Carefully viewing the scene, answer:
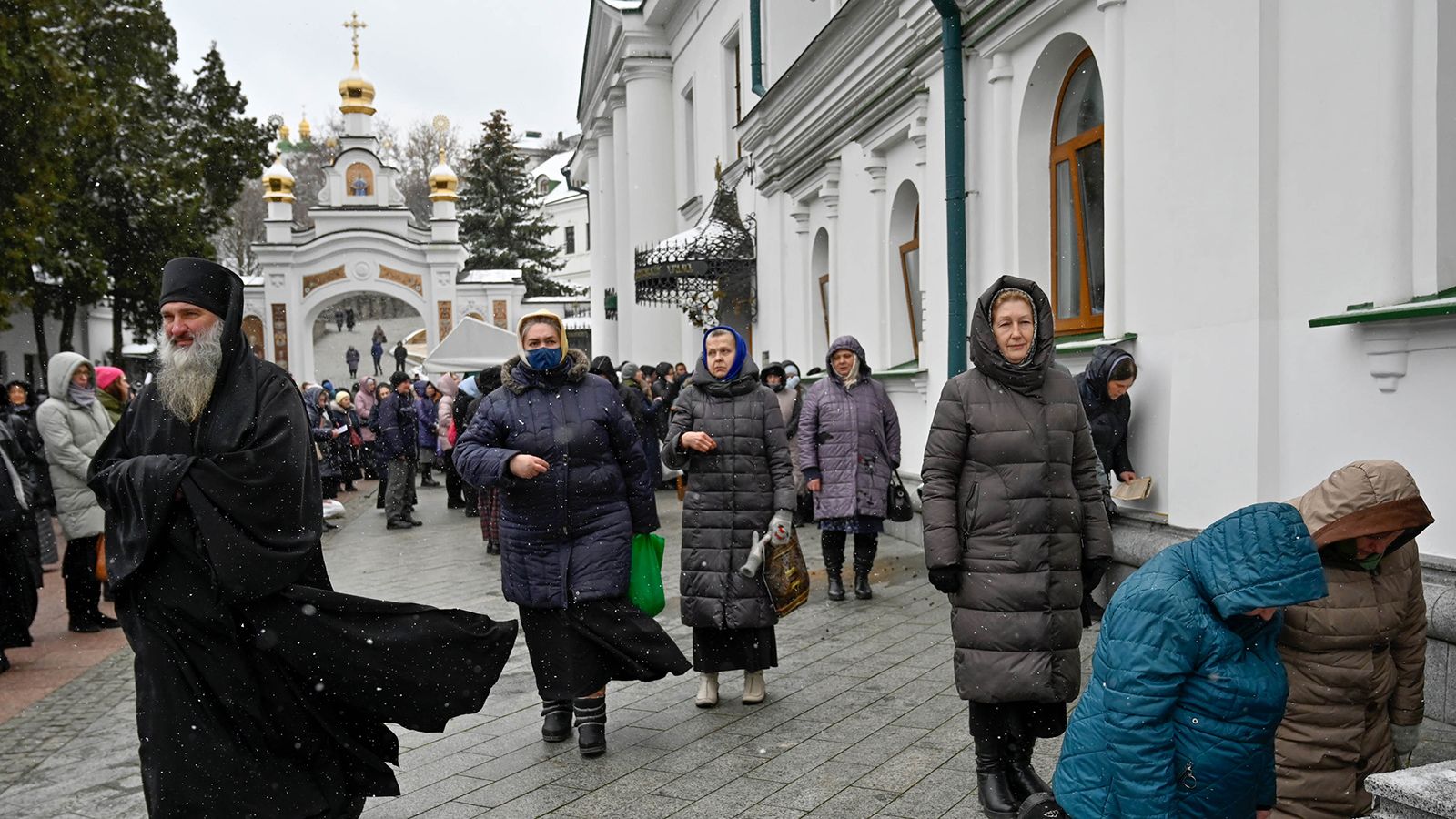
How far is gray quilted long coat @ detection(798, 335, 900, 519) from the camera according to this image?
28.7 ft

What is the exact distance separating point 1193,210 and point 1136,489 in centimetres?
167

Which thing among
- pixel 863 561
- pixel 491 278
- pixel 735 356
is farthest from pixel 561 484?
pixel 491 278

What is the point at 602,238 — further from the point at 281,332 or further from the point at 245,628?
the point at 245,628

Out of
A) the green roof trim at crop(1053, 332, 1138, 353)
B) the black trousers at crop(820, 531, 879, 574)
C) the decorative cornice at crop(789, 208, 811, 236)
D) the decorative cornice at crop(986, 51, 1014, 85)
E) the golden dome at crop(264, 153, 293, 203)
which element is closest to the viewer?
the green roof trim at crop(1053, 332, 1138, 353)

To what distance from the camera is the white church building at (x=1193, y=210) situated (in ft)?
17.6

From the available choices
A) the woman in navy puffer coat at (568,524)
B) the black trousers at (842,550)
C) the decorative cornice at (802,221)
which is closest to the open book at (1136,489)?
the black trousers at (842,550)

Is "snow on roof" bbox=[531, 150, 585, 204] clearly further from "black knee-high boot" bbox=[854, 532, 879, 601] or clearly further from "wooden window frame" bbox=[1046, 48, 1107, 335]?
"black knee-high boot" bbox=[854, 532, 879, 601]

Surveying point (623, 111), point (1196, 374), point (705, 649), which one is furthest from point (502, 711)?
point (623, 111)

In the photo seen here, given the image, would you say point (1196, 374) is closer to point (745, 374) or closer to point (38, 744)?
point (745, 374)

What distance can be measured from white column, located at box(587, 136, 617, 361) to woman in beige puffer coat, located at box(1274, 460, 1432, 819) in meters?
25.5

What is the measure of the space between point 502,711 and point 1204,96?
4881 mm

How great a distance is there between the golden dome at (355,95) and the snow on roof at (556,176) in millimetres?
19637

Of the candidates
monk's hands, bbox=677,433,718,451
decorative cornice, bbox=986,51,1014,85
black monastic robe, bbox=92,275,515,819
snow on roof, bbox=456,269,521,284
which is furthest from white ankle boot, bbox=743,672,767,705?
snow on roof, bbox=456,269,521,284

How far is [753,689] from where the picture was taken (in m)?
6.16
